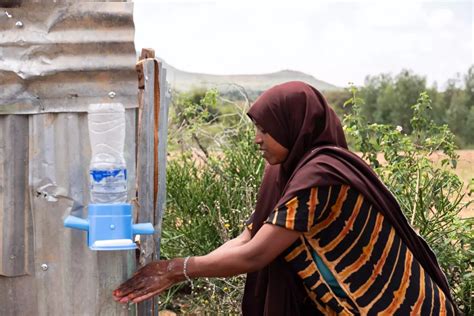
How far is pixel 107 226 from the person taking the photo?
217 centimetres

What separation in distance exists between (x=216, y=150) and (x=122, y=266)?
377 centimetres

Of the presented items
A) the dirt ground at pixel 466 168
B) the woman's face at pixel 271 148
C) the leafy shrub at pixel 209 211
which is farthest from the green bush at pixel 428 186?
the woman's face at pixel 271 148

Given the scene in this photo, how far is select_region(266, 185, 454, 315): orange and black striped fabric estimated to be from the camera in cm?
252

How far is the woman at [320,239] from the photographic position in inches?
97.0

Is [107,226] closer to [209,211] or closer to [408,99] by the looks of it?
[209,211]

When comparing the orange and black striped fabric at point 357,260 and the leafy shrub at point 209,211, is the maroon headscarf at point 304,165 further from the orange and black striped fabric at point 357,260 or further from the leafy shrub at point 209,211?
the leafy shrub at point 209,211

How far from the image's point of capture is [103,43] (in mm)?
2277

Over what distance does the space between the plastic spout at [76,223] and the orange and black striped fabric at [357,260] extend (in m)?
0.59

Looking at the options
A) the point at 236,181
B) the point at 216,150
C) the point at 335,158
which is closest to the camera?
the point at 335,158

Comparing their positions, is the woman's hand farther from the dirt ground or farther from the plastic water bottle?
the dirt ground

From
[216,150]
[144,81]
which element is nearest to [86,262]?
[144,81]

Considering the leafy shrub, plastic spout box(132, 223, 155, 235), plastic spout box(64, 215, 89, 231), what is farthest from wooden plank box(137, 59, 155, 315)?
the leafy shrub

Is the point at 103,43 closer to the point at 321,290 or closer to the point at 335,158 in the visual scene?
the point at 335,158

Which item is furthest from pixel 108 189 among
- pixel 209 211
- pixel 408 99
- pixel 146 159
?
pixel 408 99
